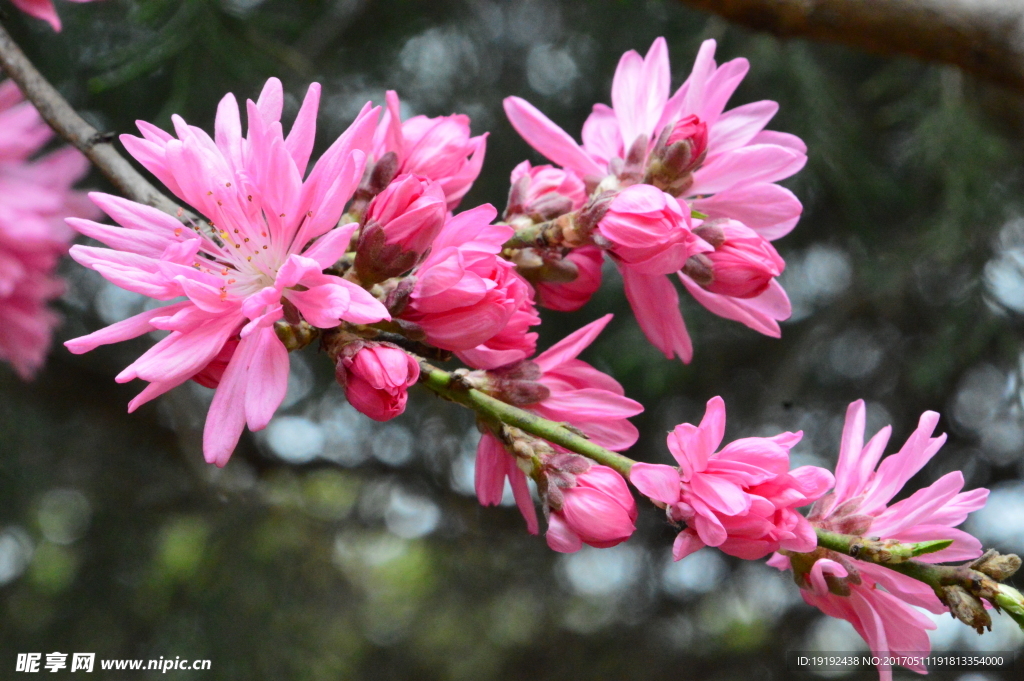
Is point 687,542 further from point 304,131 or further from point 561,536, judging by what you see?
point 304,131

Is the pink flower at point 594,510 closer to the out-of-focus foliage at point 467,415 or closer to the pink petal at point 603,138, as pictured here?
the pink petal at point 603,138

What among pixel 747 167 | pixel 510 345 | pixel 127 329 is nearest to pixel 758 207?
pixel 747 167

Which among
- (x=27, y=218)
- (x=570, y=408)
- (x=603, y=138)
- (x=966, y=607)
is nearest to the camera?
(x=966, y=607)

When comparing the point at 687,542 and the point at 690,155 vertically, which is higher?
the point at 690,155

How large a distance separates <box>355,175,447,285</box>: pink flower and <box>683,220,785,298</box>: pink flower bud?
0.72ft

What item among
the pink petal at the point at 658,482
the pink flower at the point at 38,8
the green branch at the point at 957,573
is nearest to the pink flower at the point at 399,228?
the pink petal at the point at 658,482

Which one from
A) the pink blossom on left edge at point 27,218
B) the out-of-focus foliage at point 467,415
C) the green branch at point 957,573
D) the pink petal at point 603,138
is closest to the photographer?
the green branch at point 957,573

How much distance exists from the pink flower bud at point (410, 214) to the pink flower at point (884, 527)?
35 cm

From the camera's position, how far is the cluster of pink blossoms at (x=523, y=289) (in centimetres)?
49

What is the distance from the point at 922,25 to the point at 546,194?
26.5 inches

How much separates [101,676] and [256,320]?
4.07 ft

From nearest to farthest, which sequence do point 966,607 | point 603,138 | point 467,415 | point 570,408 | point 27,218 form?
1. point 966,607
2. point 570,408
3. point 603,138
4. point 27,218
5. point 467,415

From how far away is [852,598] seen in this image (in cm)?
56

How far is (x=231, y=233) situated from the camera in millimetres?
556
